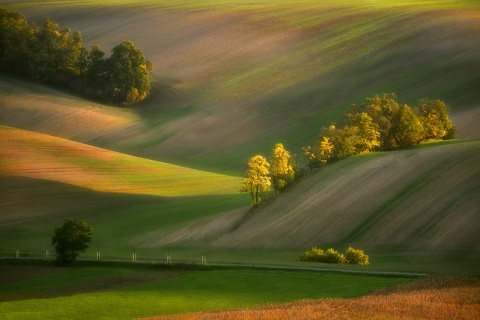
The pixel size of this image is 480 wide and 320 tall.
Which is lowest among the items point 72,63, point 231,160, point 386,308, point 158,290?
point 386,308

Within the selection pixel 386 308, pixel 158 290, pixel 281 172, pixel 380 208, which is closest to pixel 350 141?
pixel 281 172

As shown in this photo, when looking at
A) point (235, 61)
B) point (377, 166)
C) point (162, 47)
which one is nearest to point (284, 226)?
point (377, 166)

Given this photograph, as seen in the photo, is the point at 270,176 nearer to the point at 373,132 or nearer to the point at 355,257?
the point at 373,132

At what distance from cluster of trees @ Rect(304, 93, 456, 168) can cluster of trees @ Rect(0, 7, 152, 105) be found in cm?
5483

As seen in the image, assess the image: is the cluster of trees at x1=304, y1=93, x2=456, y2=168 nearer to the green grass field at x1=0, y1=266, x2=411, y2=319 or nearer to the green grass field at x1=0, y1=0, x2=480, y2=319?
the green grass field at x1=0, y1=0, x2=480, y2=319

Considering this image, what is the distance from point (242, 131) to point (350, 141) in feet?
119

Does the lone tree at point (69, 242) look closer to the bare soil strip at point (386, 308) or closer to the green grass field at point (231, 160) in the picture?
the green grass field at point (231, 160)

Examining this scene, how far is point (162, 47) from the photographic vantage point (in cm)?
14650

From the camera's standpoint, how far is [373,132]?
3137 inches

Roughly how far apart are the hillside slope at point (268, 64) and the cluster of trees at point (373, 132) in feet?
68.6

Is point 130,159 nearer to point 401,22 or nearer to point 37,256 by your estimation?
point 37,256

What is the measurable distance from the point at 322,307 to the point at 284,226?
30.5 m

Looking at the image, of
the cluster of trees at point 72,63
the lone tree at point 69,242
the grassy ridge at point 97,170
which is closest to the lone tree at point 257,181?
the grassy ridge at point 97,170

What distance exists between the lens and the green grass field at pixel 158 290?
3988 cm
